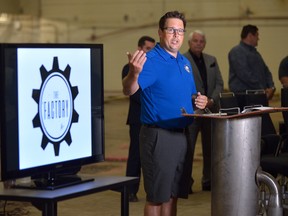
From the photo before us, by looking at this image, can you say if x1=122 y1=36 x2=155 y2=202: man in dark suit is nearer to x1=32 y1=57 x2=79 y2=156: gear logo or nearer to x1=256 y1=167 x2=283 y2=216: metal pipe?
x1=256 y1=167 x2=283 y2=216: metal pipe

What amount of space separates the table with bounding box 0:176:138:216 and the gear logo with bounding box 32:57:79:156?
0.84 ft

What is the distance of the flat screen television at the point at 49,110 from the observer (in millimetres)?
4523

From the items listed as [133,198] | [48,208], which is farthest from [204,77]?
[48,208]

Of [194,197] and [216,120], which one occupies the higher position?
[216,120]

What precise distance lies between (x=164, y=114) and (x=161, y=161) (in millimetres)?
308

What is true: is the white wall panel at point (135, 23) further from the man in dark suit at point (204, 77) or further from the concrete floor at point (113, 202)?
the man in dark suit at point (204, 77)

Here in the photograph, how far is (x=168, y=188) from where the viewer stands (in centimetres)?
559

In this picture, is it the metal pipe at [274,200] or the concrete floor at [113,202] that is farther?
the concrete floor at [113,202]

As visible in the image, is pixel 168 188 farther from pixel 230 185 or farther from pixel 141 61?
pixel 141 61

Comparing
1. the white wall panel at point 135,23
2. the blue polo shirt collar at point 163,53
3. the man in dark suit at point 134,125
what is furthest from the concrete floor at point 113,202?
the blue polo shirt collar at point 163,53

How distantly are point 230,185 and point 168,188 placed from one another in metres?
0.45

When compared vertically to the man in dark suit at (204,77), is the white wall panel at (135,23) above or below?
above

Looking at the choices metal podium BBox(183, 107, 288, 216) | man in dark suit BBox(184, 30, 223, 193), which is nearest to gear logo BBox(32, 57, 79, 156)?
metal podium BBox(183, 107, 288, 216)

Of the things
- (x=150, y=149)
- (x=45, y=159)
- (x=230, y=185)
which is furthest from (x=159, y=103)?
(x=45, y=159)
